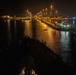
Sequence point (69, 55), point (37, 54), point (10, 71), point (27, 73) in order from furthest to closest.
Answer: point (69, 55) < point (37, 54) < point (10, 71) < point (27, 73)

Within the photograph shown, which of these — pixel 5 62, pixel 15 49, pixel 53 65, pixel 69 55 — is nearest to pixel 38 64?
pixel 53 65

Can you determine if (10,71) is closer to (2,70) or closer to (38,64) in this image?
(2,70)

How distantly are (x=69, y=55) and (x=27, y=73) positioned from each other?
10.8 m

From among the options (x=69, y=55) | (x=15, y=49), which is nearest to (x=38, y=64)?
(x=15, y=49)

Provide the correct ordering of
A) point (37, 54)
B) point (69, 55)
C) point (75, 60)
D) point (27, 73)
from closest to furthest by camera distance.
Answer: point (27, 73)
point (37, 54)
point (75, 60)
point (69, 55)

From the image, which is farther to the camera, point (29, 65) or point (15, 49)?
point (15, 49)

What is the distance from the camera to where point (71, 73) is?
1064 cm

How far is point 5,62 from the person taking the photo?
38.0 feet

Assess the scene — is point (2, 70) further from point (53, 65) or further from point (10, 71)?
point (53, 65)

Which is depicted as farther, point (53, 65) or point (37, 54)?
point (37, 54)

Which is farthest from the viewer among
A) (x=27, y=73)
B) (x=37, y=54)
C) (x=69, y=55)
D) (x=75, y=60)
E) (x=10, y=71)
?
(x=69, y=55)

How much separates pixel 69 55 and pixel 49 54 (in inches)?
221

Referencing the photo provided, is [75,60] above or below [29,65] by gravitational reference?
below

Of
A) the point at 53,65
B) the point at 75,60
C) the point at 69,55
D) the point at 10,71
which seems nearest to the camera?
the point at 10,71
